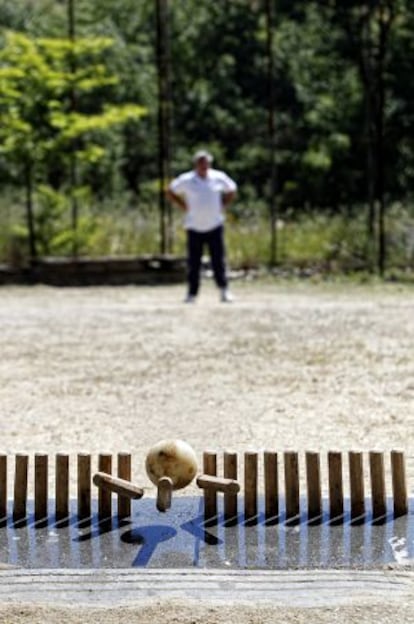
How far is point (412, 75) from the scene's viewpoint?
29.2 metres

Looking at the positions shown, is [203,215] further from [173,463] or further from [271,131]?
[173,463]

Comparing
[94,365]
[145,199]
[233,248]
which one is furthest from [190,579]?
[145,199]

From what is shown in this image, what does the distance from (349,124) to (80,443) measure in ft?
75.9

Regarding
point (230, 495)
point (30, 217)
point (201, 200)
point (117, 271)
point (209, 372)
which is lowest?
point (117, 271)

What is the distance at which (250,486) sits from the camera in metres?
5.62

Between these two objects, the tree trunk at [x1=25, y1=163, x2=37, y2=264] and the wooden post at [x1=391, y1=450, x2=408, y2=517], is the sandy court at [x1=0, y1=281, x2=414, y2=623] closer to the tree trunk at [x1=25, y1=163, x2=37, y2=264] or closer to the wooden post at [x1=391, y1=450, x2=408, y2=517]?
the wooden post at [x1=391, y1=450, x2=408, y2=517]

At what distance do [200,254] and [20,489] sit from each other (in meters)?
8.72

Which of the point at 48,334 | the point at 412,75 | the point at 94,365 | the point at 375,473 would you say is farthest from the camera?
the point at 412,75

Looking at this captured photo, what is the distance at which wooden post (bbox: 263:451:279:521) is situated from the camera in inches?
221

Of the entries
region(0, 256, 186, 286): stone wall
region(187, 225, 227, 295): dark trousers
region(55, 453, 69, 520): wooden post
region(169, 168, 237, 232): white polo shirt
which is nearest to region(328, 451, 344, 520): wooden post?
region(55, 453, 69, 520): wooden post

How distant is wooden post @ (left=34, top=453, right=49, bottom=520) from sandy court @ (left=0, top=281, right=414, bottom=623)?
894mm

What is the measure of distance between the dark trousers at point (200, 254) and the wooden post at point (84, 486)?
847 centimetres

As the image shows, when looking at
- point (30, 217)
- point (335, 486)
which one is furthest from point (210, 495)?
point (30, 217)

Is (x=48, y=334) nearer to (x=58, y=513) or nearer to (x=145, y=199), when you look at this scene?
(x=58, y=513)
